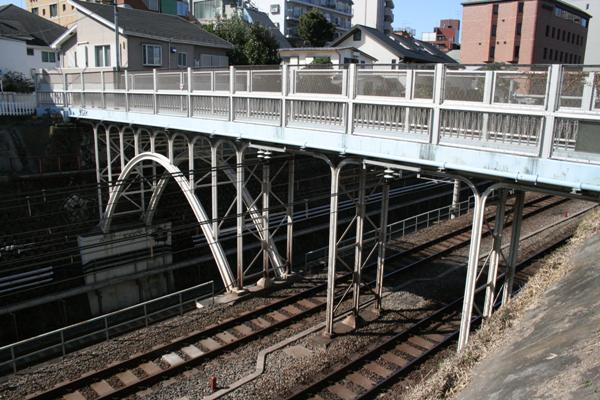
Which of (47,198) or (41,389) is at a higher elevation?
(47,198)

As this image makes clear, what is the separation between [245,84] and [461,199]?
60.8 feet

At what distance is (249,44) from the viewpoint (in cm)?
3288

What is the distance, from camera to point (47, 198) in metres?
17.1

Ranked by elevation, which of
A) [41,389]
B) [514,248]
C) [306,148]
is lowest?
[41,389]

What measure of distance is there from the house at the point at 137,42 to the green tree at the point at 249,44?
23.3 ft

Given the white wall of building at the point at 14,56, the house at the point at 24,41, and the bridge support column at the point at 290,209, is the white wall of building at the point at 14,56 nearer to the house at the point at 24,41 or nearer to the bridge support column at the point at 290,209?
the house at the point at 24,41

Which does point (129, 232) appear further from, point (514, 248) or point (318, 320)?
point (514, 248)

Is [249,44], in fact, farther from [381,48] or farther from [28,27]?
[28,27]

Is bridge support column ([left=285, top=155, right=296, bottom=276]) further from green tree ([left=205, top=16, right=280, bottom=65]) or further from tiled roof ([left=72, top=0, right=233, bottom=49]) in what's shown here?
green tree ([left=205, top=16, right=280, bottom=65])

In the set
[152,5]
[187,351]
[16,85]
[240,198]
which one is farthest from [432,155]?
[152,5]

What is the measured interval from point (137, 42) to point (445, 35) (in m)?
73.0

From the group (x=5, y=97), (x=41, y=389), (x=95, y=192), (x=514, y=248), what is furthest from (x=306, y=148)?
(x=5, y=97)

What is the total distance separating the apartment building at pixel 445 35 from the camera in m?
80.9

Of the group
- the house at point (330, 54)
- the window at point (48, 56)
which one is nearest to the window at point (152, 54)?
the window at point (48, 56)
